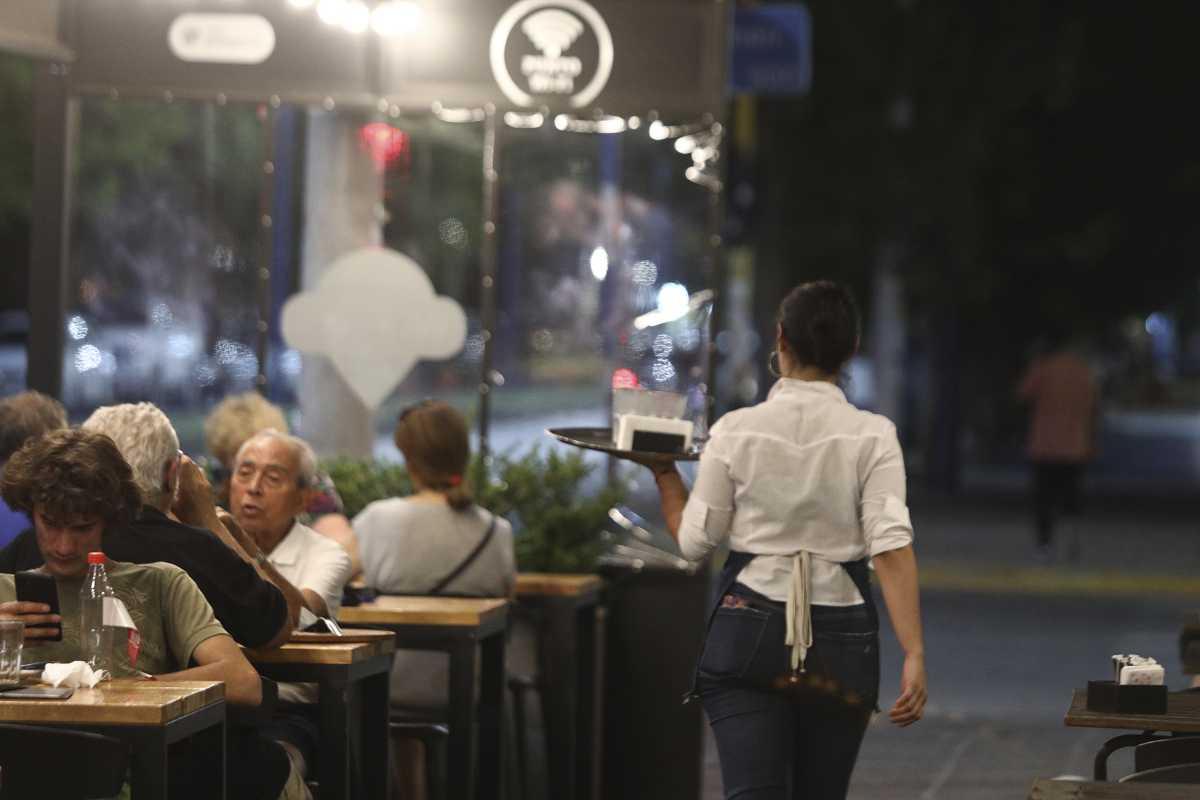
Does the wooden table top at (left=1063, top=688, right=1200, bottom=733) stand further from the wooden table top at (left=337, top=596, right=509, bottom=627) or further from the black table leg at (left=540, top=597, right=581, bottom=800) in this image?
the black table leg at (left=540, top=597, right=581, bottom=800)

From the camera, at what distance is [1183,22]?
27.9 m

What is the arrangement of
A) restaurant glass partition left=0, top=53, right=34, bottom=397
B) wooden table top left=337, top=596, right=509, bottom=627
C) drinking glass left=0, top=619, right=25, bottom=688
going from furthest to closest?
restaurant glass partition left=0, top=53, right=34, bottom=397 → wooden table top left=337, top=596, right=509, bottom=627 → drinking glass left=0, top=619, right=25, bottom=688

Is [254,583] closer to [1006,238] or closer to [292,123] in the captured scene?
[292,123]

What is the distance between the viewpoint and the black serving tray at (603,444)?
530cm

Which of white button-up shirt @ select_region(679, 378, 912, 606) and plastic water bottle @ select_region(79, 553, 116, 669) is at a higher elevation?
white button-up shirt @ select_region(679, 378, 912, 606)

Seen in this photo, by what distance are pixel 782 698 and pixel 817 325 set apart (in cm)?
86

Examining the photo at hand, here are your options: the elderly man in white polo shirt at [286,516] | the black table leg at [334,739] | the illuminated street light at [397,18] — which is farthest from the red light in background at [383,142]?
the black table leg at [334,739]

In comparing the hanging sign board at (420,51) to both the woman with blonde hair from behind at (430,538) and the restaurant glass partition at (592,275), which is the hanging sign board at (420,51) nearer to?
the restaurant glass partition at (592,275)

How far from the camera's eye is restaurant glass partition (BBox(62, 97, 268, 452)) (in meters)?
9.62

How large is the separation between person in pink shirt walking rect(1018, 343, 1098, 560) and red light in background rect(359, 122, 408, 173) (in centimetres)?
1023

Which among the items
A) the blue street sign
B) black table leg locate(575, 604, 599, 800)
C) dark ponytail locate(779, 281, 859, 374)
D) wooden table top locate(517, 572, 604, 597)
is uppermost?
the blue street sign

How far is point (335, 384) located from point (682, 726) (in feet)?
7.82

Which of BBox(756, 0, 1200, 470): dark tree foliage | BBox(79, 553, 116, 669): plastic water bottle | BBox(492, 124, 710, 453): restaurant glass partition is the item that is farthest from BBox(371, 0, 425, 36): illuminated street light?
BBox(756, 0, 1200, 470): dark tree foliage

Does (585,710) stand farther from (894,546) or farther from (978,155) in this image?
(978,155)
